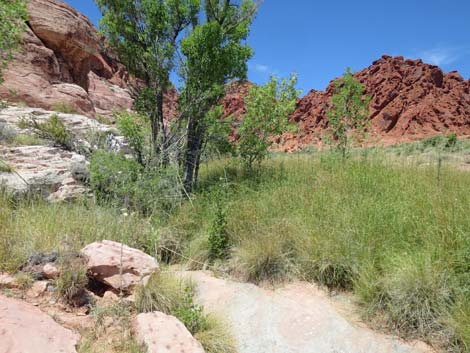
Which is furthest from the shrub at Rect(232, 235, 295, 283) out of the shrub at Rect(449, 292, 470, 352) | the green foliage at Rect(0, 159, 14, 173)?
the green foliage at Rect(0, 159, 14, 173)

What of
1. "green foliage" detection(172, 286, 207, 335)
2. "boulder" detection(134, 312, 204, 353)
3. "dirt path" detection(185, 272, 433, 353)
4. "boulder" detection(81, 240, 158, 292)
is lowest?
"dirt path" detection(185, 272, 433, 353)

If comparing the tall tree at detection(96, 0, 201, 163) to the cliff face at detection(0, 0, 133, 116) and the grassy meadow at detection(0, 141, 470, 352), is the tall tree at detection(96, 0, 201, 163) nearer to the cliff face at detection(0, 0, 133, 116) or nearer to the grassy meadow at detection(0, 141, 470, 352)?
the grassy meadow at detection(0, 141, 470, 352)

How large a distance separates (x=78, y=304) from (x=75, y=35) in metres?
15.4

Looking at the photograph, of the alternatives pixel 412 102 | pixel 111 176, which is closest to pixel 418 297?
pixel 111 176

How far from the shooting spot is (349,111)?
9805 mm

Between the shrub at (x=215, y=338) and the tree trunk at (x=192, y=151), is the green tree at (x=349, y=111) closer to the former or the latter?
the tree trunk at (x=192, y=151)

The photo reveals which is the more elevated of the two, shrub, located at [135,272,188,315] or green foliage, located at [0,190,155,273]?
green foliage, located at [0,190,155,273]

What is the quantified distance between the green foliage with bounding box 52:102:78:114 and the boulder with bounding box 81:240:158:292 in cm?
911

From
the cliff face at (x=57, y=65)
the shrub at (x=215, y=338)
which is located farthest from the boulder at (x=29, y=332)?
the cliff face at (x=57, y=65)

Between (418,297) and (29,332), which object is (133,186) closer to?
(29,332)

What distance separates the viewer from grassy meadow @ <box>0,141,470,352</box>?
9.36 ft

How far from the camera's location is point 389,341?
271 cm

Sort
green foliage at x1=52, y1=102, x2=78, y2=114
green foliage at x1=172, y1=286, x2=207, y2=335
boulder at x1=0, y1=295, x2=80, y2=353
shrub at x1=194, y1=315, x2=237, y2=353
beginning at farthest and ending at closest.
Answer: green foliage at x1=52, y1=102, x2=78, y2=114 → green foliage at x1=172, y1=286, x2=207, y2=335 → shrub at x1=194, y1=315, x2=237, y2=353 → boulder at x1=0, y1=295, x2=80, y2=353

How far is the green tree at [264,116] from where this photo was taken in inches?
261
